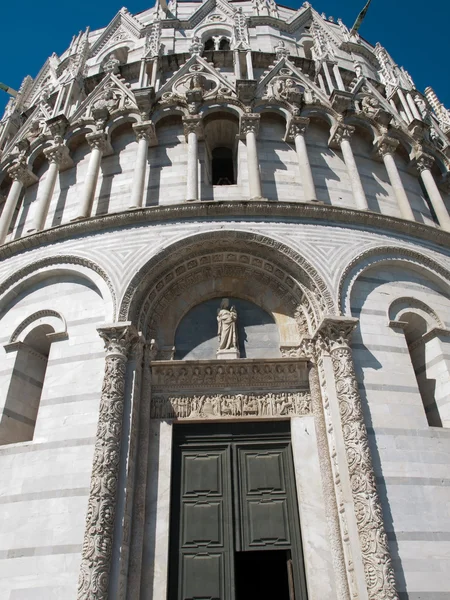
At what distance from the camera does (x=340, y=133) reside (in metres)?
12.7

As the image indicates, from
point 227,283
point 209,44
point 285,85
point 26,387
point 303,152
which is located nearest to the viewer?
point 26,387

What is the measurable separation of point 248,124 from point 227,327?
568cm

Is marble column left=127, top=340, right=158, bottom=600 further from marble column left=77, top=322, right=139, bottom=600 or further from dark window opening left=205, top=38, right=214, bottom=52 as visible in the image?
dark window opening left=205, top=38, right=214, bottom=52

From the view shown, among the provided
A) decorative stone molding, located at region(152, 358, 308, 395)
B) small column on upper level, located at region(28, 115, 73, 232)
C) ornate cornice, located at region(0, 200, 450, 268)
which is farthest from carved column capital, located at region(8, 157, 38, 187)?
decorative stone molding, located at region(152, 358, 308, 395)

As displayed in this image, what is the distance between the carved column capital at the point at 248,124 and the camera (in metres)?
12.4

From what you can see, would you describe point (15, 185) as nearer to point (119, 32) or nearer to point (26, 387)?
point (26, 387)

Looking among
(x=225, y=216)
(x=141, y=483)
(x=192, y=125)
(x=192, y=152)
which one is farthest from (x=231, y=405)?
(x=192, y=125)

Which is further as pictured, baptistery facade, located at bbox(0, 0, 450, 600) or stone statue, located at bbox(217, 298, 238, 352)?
stone statue, located at bbox(217, 298, 238, 352)

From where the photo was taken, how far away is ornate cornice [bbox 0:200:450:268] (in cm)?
1034

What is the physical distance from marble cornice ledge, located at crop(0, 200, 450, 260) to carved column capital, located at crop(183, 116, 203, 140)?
2969 mm

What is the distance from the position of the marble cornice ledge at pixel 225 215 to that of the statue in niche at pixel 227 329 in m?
2.02

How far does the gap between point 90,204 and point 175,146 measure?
300 cm

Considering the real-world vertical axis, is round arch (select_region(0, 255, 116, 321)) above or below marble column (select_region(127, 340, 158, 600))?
above

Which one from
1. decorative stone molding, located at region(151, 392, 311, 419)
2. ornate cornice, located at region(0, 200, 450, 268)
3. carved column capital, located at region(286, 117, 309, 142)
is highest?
carved column capital, located at region(286, 117, 309, 142)
